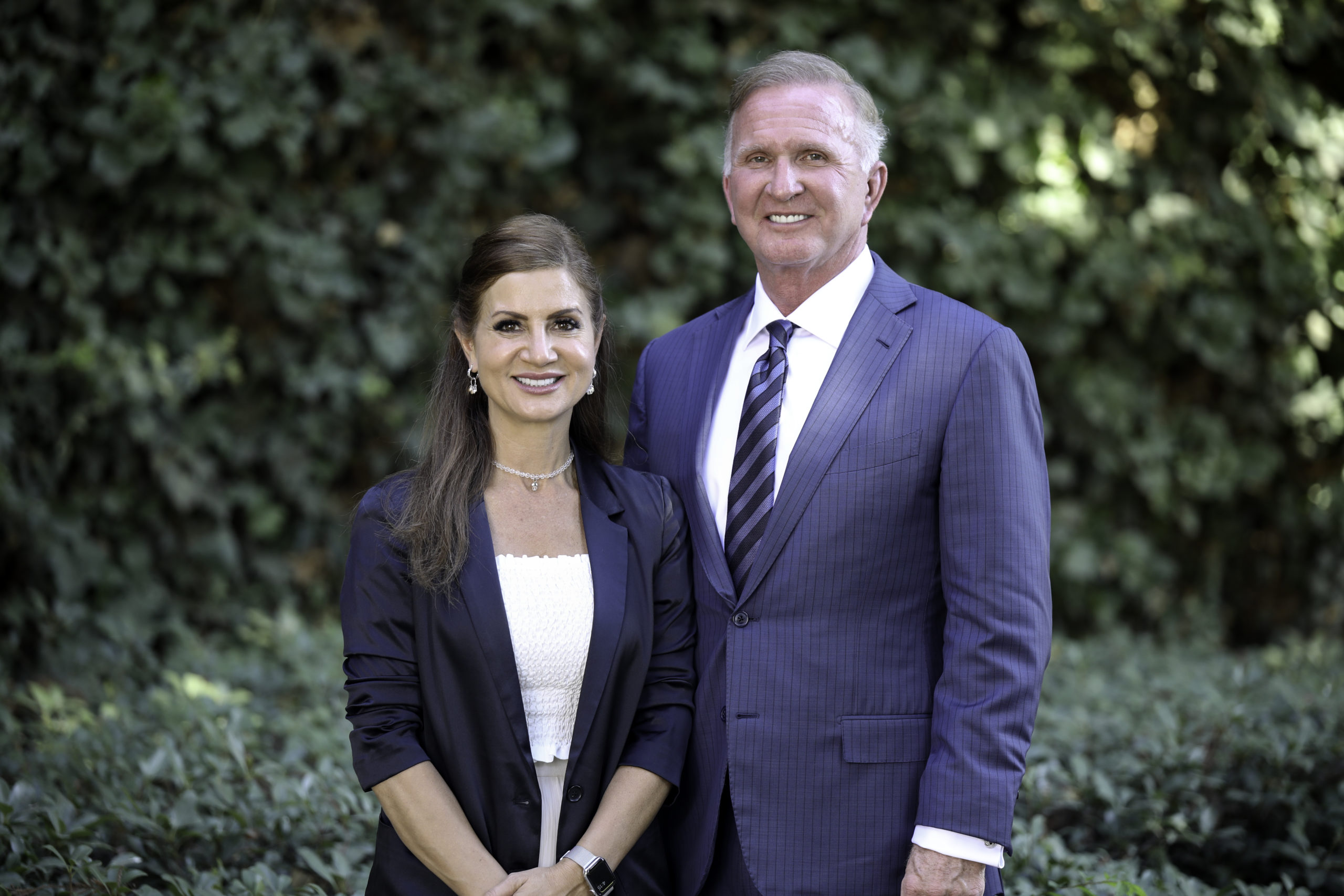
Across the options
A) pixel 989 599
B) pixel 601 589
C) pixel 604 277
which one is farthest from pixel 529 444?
pixel 604 277

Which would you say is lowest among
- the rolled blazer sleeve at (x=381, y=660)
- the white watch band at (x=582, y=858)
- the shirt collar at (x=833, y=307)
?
the white watch band at (x=582, y=858)

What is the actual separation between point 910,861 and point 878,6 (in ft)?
12.2

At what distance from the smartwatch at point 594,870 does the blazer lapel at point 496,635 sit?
0.60 ft

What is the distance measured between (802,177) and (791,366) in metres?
0.37

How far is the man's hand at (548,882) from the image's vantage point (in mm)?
1873

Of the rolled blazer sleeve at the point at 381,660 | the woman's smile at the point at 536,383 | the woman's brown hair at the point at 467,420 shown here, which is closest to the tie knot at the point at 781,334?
the woman's brown hair at the point at 467,420

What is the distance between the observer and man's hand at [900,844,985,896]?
1855 millimetres

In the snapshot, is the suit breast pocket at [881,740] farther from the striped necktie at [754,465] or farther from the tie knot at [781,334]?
the tie knot at [781,334]

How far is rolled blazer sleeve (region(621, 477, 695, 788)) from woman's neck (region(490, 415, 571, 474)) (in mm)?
240

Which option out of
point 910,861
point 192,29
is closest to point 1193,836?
point 910,861

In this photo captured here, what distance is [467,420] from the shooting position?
220cm

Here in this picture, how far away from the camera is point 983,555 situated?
191cm

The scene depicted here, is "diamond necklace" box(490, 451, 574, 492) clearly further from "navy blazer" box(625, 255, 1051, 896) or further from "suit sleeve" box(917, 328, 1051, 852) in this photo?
"suit sleeve" box(917, 328, 1051, 852)

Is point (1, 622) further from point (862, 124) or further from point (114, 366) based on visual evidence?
point (862, 124)
